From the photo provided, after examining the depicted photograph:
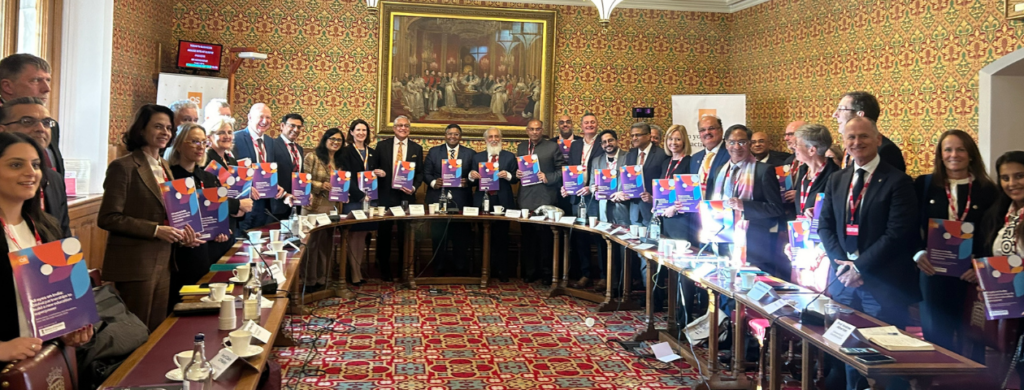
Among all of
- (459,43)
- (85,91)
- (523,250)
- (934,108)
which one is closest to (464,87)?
(459,43)

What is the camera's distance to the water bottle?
207 centimetres

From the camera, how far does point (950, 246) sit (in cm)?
370

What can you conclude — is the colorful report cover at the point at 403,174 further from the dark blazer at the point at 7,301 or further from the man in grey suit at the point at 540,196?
the dark blazer at the point at 7,301

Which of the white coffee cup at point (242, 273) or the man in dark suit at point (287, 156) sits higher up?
the man in dark suit at point (287, 156)

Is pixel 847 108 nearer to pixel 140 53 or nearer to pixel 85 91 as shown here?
pixel 85 91

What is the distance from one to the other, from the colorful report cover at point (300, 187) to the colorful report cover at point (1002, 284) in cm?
501

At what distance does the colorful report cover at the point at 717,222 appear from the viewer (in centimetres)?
461

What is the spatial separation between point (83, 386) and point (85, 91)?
451cm

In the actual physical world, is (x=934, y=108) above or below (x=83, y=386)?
above

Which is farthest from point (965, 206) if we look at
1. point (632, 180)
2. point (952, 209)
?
point (632, 180)

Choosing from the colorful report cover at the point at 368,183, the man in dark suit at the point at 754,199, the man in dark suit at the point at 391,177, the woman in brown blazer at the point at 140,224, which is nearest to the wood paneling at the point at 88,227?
the woman in brown blazer at the point at 140,224

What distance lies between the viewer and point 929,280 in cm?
397

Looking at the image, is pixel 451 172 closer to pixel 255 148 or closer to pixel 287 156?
pixel 287 156

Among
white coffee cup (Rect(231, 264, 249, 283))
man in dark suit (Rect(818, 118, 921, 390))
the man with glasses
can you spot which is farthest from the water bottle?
man in dark suit (Rect(818, 118, 921, 390))
